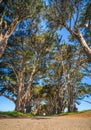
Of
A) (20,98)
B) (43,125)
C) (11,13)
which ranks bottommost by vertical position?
(43,125)

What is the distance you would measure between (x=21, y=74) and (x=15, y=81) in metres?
2.63

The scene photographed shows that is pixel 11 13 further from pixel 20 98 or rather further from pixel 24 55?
pixel 20 98

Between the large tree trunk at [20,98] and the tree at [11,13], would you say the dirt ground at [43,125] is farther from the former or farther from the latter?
the large tree trunk at [20,98]

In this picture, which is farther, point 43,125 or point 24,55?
point 24,55

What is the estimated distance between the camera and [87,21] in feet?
58.6

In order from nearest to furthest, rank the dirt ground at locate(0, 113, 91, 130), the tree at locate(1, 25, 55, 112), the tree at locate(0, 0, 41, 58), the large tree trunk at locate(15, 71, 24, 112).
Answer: the dirt ground at locate(0, 113, 91, 130) < the tree at locate(0, 0, 41, 58) < the large tree trunk at locate(15, 71, 24, 112) < the tree at locate(1, 25, 55, 112)

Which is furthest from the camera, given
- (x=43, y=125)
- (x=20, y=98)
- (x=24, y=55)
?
(x=24, y=55)

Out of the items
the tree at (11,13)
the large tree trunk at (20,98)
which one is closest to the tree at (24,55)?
the large tree trunk at (20,98)

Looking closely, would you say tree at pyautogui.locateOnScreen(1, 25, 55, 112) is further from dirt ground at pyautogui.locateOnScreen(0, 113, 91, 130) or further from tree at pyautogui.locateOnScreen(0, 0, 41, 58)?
dirt ground at pyautogui.locateOnScreen(0, 113, 91, 130)

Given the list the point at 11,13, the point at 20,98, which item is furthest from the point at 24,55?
the point at 11,13

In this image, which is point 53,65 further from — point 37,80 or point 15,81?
point 15,81

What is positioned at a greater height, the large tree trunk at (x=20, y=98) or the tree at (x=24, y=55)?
the tree at (x=24, y=55)

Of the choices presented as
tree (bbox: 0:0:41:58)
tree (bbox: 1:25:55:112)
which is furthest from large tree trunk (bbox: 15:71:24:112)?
tree (bbox: 0:0:41:58)

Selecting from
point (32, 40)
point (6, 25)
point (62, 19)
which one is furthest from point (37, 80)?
point (62, 19)
